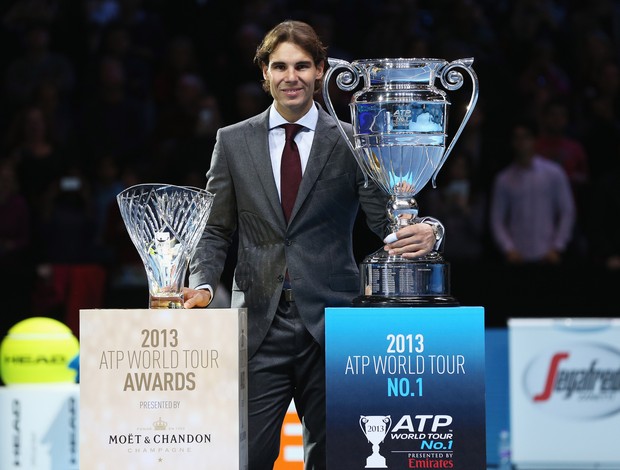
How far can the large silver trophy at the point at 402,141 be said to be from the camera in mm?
2988

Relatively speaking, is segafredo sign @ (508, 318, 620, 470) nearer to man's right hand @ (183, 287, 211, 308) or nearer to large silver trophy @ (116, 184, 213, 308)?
man's right hand @ (183, 287, 211, 308)

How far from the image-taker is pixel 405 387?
2885 mm

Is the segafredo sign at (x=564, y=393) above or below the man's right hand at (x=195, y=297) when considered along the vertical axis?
below

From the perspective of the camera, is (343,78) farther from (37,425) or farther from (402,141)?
(37,425)

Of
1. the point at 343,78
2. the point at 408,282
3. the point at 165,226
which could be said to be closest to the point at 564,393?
the point at 408,282

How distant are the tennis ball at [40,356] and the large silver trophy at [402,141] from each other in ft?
6.40

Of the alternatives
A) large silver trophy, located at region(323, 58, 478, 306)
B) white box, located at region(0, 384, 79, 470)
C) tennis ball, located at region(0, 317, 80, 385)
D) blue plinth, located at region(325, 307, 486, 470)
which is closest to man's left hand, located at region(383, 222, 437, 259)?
large silver trophy, located at region(323, 58, 478, 306)

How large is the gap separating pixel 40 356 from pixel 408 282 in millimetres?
2153

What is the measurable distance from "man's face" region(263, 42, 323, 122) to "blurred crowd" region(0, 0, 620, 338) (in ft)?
12.8

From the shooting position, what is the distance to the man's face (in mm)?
3225

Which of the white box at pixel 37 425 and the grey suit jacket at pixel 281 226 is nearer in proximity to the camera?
the grey suit jacket at pixel 281 226

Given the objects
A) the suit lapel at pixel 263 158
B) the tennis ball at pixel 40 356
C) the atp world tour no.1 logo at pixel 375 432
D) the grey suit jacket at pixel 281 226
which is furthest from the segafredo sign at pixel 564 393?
the atp world tour no.1 logo at pixel 375 432

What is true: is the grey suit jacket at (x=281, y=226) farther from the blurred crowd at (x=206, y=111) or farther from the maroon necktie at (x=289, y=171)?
the blurred crowd at (x=206, y=111)

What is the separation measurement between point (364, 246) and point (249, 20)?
268 cm
